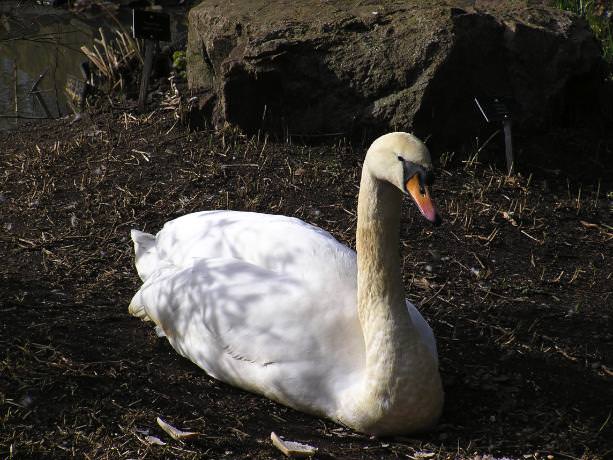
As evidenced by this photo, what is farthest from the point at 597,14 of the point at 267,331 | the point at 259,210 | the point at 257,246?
the point at 267,331

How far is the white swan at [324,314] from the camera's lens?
12.6 ft

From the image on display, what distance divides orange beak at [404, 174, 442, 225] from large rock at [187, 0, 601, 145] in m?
3.24

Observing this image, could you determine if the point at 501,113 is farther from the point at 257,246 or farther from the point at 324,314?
the point at 324,314

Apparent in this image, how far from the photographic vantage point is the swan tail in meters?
5.19

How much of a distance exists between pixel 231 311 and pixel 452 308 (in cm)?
150

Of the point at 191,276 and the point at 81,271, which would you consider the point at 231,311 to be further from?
the point at 81,271

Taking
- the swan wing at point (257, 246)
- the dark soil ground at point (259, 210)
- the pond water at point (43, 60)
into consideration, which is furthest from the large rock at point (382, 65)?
the swan wing at point (257, 246)

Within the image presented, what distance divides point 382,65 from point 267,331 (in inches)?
124

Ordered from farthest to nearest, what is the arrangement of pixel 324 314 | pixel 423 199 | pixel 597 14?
pixel 597 14
pixel 324 314
pixel 423 199

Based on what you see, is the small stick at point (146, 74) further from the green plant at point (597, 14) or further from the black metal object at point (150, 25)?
the green plant at point (597, 14)

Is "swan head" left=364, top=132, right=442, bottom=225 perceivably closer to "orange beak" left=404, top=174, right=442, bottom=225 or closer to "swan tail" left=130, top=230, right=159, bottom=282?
"orange beak" left=404, top=174, right=442, bottom=225

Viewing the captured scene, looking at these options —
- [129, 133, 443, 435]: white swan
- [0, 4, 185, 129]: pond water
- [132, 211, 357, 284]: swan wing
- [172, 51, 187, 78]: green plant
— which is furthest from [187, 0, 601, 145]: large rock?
[129, 133, 443, 435]: white swan

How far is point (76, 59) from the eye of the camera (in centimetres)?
1087

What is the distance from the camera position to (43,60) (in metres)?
10.8
